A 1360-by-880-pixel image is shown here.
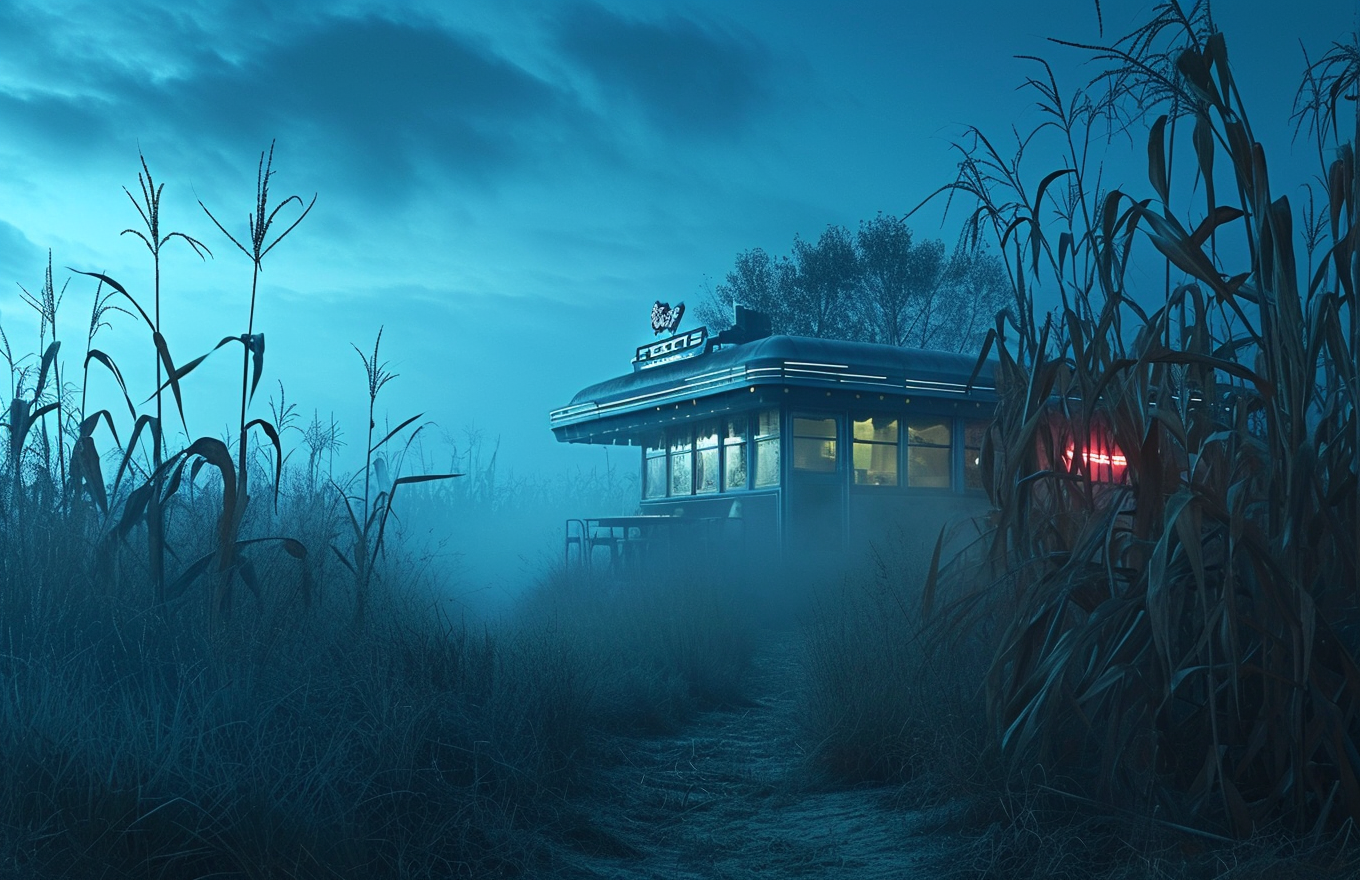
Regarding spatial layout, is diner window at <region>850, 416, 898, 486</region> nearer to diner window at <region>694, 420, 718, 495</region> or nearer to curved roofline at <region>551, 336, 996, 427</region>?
curved roofline at <region>551, 336, 996, 427</region>

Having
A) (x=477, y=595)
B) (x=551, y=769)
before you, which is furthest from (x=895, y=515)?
(x=551, y=769)

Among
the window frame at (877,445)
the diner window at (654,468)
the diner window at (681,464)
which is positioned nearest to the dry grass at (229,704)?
the window frame at (877,445)

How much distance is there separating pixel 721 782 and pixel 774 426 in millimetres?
10226

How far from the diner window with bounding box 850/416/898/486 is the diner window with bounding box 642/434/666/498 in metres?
3.81

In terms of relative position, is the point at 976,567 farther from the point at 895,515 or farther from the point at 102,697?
the point at 895,515

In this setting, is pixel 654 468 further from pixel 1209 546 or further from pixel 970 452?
pixel 1209 546

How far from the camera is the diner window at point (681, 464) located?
16.8 metres

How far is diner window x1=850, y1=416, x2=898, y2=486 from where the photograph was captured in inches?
590

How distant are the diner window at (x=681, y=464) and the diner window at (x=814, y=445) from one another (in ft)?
8.60

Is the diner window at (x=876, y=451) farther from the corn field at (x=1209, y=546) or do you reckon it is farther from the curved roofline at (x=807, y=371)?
the corn field at (x=1209, y=546)

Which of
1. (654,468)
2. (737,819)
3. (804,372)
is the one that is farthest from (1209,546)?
(654,468)

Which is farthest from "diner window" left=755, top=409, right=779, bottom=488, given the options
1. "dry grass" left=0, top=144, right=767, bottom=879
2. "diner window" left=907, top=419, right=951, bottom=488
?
"dry grass" left=0, top=144, right=767, bottom=879

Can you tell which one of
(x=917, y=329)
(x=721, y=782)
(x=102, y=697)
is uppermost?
(x=917, y=329)

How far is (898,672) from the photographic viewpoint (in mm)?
4559
